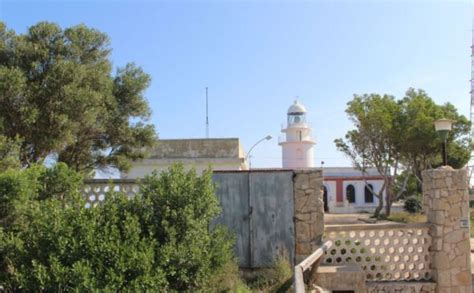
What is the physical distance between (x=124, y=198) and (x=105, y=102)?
18.8ft

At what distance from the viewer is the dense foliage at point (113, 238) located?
6.54m

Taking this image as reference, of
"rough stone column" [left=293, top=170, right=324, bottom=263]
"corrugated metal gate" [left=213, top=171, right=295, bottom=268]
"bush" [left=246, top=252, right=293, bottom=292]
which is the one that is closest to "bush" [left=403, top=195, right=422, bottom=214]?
"rough stone column" [left=293, top=170, right=324, bottom=263]

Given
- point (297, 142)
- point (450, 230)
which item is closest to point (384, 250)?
point (450, 230)

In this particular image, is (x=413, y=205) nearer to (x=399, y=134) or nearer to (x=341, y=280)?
(x=399, y=134)

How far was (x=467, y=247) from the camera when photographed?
10.1 m

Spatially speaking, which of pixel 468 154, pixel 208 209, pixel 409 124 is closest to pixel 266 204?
pixel 208 209

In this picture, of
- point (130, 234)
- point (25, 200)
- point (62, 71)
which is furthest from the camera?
point (62, 71)

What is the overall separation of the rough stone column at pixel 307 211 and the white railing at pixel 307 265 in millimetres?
319

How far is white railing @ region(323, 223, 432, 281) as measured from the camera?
1001cm

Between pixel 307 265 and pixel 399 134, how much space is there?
78.9ft

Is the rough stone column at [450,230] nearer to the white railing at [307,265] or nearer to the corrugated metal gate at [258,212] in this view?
the white railing at [307,265]

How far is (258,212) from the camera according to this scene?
10.0 m

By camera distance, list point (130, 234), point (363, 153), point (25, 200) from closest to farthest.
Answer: point (130, 234) < point (25, 200) < point (363, 153)

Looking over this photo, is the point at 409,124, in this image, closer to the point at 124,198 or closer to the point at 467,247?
the point at 467,247
